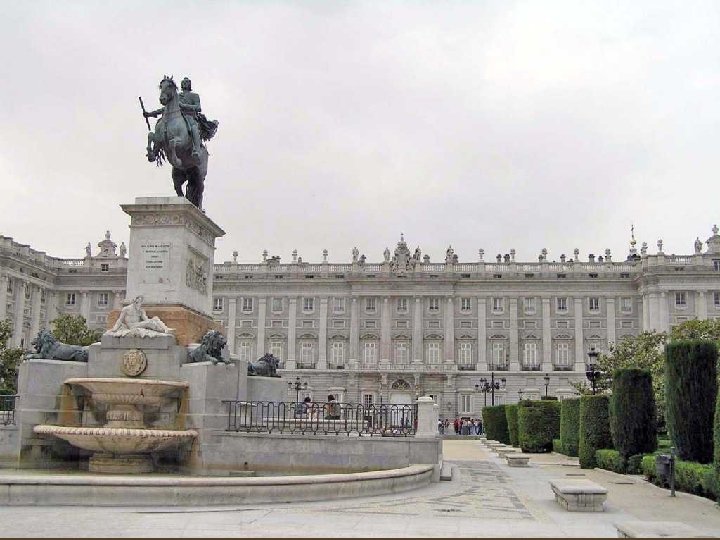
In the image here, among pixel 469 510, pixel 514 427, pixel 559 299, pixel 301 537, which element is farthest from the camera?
pixel 559 299

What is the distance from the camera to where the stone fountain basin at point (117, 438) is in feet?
47.2

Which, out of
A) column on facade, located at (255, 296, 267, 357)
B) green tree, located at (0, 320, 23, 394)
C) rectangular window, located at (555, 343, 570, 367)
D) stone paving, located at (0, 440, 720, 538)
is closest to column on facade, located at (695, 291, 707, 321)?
rectangular window, located at (555, 343, 570, 367)

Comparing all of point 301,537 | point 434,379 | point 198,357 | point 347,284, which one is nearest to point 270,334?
point 347,284

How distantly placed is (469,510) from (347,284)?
8418 centimetres

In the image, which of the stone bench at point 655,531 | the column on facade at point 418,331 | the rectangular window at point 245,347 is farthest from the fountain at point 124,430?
the rectangular window at point 245,347

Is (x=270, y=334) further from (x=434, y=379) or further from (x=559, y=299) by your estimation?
(x=559, y=299)

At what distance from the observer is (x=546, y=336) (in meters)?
94.1

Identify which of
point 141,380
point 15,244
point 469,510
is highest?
point 15,244

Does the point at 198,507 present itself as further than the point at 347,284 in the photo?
No

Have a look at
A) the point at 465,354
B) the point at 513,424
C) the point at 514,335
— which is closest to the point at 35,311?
the point at 465,354

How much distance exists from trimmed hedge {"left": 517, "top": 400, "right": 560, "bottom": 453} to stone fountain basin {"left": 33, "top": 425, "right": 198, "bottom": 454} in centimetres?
2286

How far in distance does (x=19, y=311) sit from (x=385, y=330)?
124ft

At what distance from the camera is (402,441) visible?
15.5 metres

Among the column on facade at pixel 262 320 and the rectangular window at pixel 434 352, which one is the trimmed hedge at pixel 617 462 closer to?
the rectangular window at pixel 434 352
